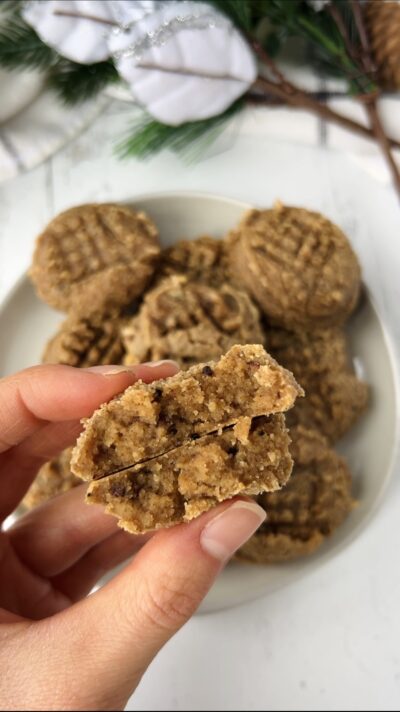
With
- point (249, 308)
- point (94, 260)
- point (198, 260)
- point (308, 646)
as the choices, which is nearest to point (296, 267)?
point (249, 308)

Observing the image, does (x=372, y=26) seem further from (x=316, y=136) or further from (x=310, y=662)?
(x=310, y=662)

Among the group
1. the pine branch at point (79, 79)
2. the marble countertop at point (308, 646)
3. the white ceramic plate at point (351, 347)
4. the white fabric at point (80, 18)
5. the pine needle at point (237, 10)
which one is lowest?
the marble countertop at point (308, 646)

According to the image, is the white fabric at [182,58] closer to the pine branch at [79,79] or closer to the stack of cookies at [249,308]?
the pine branch at [79,79]

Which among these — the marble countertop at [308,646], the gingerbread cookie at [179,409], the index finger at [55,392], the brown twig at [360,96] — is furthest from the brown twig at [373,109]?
the gingerbread cookie at [179,409]

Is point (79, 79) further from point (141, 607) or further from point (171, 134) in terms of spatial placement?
point (141, 607)

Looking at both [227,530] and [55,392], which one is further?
[55,392]

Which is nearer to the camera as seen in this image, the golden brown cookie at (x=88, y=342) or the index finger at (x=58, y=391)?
the index finger at (x=58, y=391)
